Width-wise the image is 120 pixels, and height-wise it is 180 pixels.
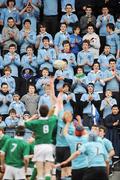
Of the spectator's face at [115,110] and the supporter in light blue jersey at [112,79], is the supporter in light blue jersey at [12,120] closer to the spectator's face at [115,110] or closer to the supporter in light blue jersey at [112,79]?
the spectator's face at [115,110]

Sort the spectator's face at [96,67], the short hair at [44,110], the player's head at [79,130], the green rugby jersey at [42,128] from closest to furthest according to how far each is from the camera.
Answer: the player's head at [79,130] → the short hair at [44,110] → the green rugby jersey at [42,128] → the spectator's face at [96,67]

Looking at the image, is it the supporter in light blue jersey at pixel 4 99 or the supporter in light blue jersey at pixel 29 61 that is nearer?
the supporter in light blue jersey at pixel 4 99

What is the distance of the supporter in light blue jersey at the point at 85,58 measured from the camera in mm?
23781

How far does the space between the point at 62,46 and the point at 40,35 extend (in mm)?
1055

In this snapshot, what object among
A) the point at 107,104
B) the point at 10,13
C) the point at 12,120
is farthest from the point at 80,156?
the point at 10,13

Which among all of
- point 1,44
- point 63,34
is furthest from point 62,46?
point 1,44

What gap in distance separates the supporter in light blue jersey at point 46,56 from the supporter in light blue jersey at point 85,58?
0.87 m

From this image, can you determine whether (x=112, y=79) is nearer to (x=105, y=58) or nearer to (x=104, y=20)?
(x=105, y=58)

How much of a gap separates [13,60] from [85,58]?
7.86 ft

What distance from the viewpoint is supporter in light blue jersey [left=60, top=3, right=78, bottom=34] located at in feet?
84.1

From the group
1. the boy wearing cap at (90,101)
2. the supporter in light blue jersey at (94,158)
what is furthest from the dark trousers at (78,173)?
the boy wearing cap at (90,101)

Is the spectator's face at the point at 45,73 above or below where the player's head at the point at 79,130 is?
above

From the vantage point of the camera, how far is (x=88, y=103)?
73.0 feet

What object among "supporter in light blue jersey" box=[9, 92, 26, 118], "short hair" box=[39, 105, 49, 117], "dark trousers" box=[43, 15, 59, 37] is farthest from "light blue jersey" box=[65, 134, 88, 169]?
"dark trousers" box=[43, 15, 59, 37]
